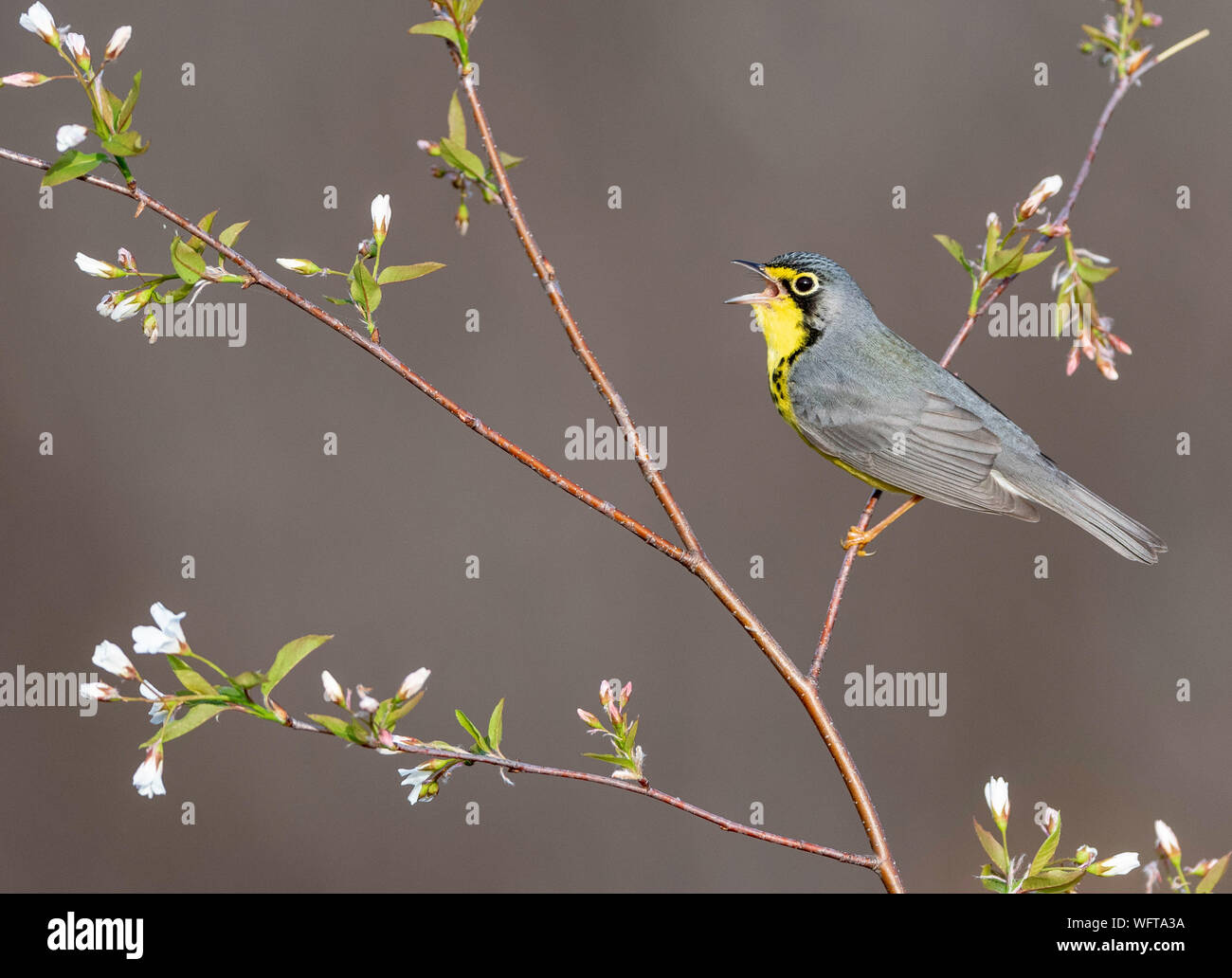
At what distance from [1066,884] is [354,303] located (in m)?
1.53

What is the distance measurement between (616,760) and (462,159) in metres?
1.13

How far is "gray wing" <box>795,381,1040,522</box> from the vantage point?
152 inches

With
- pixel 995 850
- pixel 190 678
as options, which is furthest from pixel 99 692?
pixel 995 850

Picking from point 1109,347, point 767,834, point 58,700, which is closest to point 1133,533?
point 1109,347

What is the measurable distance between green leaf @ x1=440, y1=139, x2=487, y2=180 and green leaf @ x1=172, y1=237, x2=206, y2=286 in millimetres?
482

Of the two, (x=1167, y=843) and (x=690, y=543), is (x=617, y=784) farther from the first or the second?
(x=1167, y=843)

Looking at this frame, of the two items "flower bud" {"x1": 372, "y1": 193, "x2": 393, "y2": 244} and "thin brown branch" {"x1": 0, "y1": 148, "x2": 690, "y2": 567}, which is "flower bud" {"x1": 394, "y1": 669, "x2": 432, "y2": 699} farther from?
"flower bud" {"x1": 372, "y1": 193, "x2": 393, "y2": 244}

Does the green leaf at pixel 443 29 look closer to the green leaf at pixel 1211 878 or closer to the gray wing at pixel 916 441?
the green leaf at pixel 1211 878

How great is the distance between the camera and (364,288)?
1.99m

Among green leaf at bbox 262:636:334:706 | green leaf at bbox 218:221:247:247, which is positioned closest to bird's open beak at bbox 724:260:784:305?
green leaf at bbox 218:221:247:247

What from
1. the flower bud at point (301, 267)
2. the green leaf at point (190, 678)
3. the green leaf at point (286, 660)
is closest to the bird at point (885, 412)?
the flower bud at point (301, 267)

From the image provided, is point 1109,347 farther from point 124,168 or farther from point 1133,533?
point 124,168

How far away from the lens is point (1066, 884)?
1687 mm

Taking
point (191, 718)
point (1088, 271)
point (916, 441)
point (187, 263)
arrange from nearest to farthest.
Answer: point (191, 718) → point (187, 263) → point (1088, 271) → point (916, 441)
